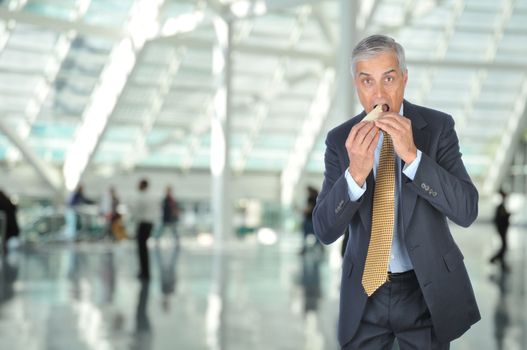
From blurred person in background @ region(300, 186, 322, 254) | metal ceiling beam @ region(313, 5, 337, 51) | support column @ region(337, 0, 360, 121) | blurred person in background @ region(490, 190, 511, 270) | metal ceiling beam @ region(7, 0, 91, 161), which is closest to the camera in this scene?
support column @ region(337, 0, 360, 121)

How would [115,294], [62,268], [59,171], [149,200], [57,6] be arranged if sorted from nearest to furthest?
[115,294]
[149,200]
[62,268]
[57,6]
[59,171]

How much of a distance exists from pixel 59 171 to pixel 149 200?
23752mm

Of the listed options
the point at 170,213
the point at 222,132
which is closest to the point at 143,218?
the point at 222,132

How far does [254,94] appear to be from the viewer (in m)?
40.7

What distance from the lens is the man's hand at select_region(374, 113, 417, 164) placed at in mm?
2977

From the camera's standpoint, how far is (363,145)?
299 cm

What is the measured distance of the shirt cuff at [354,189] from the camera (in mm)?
3131

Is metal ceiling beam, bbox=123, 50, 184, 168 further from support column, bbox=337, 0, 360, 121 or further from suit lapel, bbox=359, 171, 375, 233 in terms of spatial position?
suit lapel, bbox=359, 171, 375, 233

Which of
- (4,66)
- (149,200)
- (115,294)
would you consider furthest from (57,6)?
(115,294)

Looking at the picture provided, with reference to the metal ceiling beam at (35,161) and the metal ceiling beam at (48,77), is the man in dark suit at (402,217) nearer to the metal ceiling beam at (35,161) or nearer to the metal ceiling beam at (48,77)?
the metal ceiling beam at (48,77)

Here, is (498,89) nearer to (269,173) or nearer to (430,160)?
(269,173)

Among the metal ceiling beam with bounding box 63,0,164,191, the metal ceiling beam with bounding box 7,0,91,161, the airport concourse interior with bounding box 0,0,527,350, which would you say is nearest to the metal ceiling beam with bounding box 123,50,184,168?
the airport concourse interior with bounding box 0,0,527,350

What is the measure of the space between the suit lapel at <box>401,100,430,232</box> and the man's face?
140 millimetres

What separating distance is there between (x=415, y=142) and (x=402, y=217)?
28 centimetres
